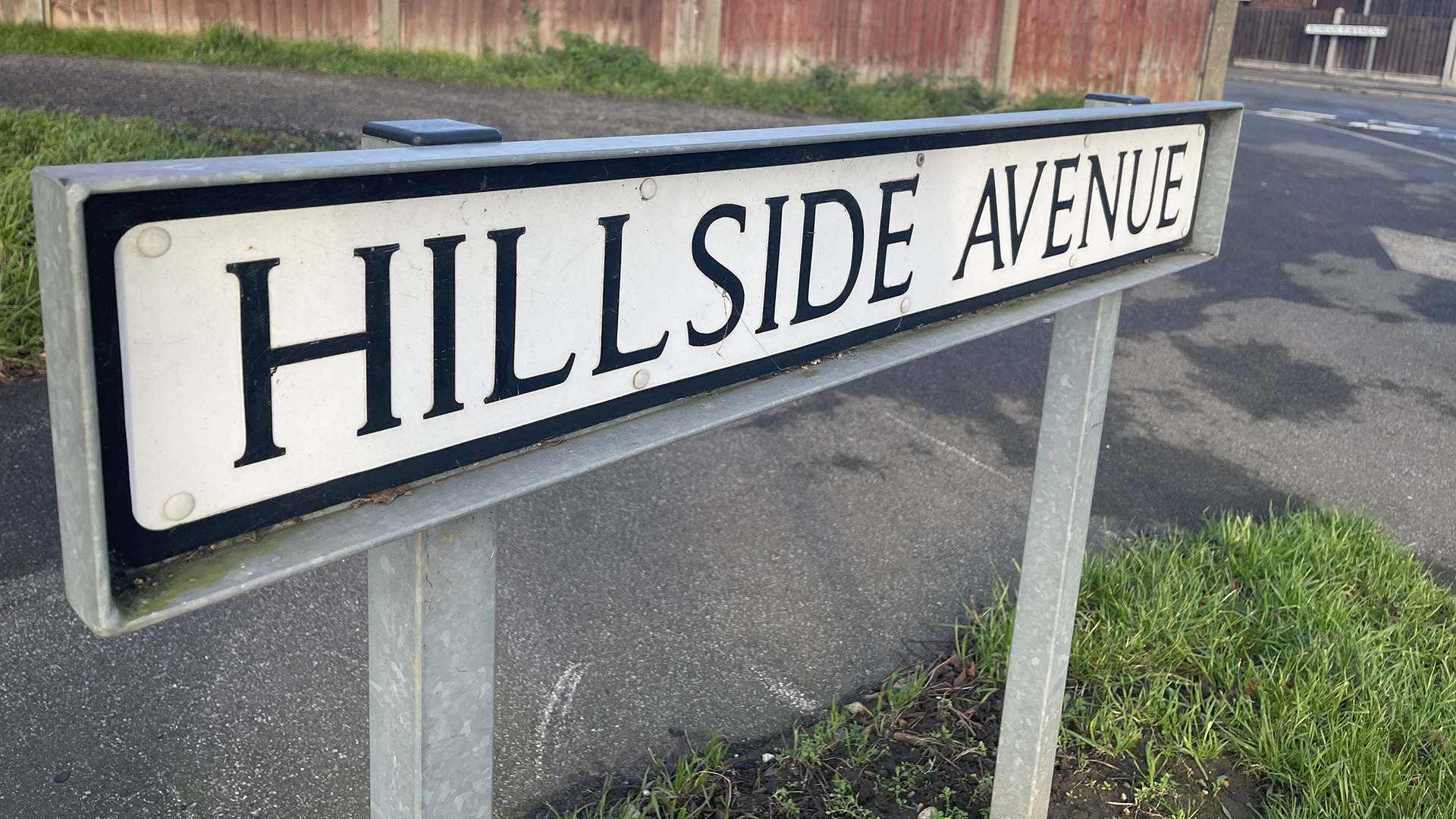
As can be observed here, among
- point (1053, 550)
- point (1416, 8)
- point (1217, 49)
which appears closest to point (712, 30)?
point (1217, 49)

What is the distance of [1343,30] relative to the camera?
26531 mm

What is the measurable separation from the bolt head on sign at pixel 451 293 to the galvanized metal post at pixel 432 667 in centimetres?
9

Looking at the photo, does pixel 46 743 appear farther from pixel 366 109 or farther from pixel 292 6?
pixel 292 6

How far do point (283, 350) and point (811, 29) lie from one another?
12369 millimetres

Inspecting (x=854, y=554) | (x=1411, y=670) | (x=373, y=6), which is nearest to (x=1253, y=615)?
(x=1411, y=670)

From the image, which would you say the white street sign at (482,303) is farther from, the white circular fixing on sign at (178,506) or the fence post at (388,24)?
the fence post at (388,24)

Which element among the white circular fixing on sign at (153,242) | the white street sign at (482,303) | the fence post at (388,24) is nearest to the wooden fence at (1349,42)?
the fence post at (388,24)

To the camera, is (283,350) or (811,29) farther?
(811,29)

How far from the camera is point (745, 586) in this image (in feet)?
11.3

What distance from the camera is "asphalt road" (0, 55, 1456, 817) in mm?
2619

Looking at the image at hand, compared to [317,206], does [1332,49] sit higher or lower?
higher

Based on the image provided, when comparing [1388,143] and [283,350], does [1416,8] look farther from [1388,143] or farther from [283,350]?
[283,350]

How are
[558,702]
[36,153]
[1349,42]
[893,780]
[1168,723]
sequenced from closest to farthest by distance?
[893,780], [1168,723], [558,702], [36,153], [1349,42]

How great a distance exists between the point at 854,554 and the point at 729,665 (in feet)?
2.59
